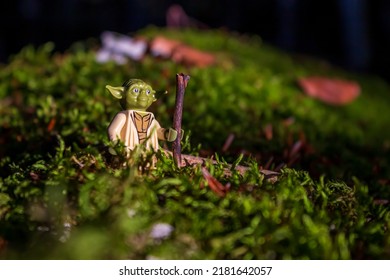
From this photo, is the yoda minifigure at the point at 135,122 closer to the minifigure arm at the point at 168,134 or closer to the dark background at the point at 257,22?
the minifigure arm at the point at 168,134

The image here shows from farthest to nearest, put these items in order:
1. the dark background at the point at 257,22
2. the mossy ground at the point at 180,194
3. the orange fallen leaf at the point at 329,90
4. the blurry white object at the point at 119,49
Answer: the dark background at the point at 257,22 < the orange fallen leaf at the point at 329,90 < the blurry white object at the point at 119,49 < the mossy ground at the point at 180,194

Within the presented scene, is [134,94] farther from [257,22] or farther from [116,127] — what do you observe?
[257,22]

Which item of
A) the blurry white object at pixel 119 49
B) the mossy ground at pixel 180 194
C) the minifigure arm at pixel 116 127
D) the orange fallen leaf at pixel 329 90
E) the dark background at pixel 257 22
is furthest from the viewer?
the dark background at pixel 257 22

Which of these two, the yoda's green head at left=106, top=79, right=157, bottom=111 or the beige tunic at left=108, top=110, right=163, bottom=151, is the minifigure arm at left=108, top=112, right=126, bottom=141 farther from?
the yoda's green head at left=106, top=79, right=157, bottom=111

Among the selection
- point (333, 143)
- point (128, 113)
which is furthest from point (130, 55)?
A: point (128, 113)

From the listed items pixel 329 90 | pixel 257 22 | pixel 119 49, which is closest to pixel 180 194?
pixel 119 49

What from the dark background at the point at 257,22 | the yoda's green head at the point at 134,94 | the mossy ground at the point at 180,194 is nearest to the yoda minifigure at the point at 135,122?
the yoda's green head at the point at 134,94

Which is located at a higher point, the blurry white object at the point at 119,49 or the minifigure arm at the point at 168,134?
the minifigure arm at the point at 168,134
